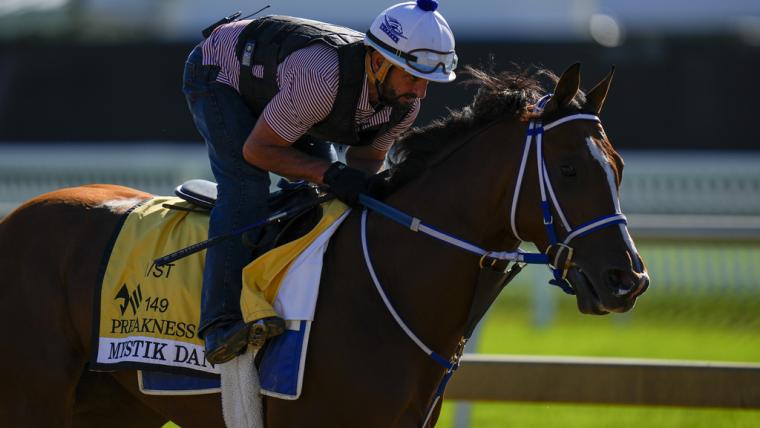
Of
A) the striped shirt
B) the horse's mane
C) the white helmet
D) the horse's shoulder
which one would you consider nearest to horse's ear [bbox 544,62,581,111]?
the horse's mane

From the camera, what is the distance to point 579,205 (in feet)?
12.5

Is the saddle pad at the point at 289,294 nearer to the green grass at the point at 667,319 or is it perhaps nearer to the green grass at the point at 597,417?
the green grass at the point at 597,417

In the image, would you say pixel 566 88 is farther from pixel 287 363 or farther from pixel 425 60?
pixel 287 363

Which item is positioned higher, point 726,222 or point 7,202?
point 726,222

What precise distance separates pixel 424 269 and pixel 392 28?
89 centimetres

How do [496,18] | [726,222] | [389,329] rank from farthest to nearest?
1. [496,18]
2. [726,222]
3. [389,329]

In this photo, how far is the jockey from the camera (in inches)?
159

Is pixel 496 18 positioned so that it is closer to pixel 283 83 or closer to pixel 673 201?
pixel 673 201

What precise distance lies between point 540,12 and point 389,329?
1335 centimetres

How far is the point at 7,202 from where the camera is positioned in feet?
45.0

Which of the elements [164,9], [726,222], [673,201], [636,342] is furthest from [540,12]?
[726,222]

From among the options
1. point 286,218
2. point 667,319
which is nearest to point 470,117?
point 286,218

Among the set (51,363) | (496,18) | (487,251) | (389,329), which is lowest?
(496,18)

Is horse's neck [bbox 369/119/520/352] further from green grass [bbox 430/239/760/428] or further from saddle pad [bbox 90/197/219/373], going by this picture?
green grass [bbox 430/239/760/428]
